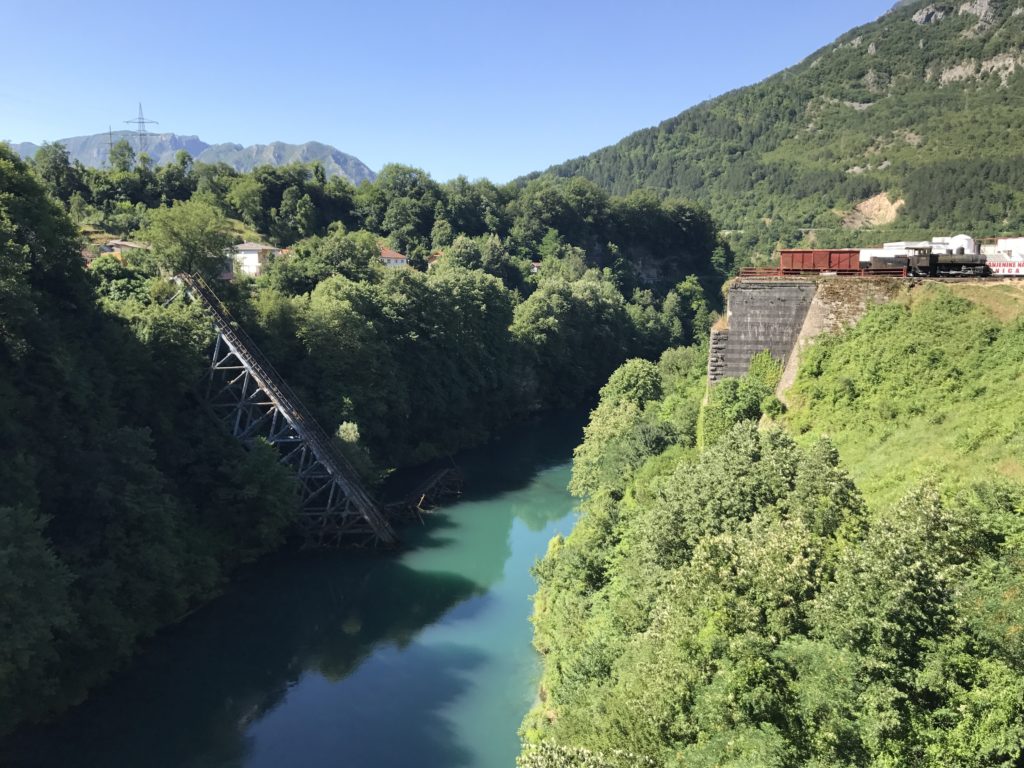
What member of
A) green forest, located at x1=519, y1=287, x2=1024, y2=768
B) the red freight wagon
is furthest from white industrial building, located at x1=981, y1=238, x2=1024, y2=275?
green forest, located at x1=519, y1=287, x2=1024, y2=768

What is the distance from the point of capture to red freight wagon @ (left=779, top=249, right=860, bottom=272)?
75.4ft

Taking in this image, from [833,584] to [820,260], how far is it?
1546 cm

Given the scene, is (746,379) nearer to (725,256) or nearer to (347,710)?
(347,710)

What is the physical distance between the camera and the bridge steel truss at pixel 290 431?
30.7 meters

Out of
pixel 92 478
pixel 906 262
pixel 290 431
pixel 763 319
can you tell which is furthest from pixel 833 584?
pixel 290 431

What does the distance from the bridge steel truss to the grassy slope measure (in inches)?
766

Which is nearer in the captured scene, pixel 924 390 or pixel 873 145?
pixel 924 390

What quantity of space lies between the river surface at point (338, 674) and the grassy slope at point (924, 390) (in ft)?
39.5

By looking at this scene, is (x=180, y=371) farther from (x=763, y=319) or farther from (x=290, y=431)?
(x=763, y=319)

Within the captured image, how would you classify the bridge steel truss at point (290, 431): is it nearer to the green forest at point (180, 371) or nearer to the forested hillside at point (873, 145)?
the green forest at point (180, 371)

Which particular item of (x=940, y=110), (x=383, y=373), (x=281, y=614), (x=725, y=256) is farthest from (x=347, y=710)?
(x=940, y=110)

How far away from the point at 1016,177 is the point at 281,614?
353 ft

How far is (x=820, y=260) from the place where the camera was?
929 inches

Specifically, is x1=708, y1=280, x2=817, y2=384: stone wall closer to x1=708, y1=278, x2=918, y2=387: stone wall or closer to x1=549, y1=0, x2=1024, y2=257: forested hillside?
x1=708, y1=278, x2=918, y2=387: stone wall
